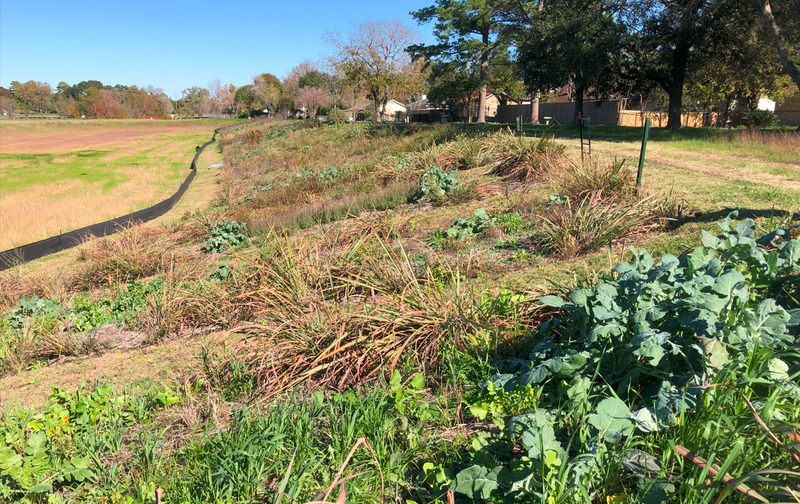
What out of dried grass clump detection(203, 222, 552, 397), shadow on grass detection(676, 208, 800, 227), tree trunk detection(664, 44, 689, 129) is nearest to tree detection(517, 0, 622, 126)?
tree trunk detection(664, 44, 689, 129)

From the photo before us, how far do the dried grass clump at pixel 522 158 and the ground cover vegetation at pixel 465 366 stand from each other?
1529 millimetres

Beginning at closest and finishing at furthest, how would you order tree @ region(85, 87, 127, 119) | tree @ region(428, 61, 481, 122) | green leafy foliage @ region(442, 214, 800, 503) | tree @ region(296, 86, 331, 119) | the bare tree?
green leafy foliage @ region(442, 214, 800, 503), tree @ region(428, 61, 481, 122), tree @ region(296, 86, 331, 119), tree @ region(85, 87, 127, 119), the bare tree

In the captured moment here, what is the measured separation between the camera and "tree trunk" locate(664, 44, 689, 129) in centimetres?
2262

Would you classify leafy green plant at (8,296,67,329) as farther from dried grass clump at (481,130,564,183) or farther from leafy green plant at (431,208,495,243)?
dried grass clump at (481,130,564,183)

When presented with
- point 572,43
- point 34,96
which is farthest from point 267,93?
point 572,43

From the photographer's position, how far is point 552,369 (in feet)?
8.31

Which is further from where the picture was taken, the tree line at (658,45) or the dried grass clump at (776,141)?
the tree line at (658,45)

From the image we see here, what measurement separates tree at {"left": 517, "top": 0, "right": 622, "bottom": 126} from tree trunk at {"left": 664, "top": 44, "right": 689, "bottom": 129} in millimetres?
2680

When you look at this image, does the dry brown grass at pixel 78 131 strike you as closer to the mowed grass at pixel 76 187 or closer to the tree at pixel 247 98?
the mowed grass at pixel 76 187

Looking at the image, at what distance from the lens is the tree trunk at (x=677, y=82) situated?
22625mm

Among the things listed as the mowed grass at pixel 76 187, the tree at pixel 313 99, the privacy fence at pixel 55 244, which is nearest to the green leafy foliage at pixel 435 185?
the privacy fence at pixel 55 244

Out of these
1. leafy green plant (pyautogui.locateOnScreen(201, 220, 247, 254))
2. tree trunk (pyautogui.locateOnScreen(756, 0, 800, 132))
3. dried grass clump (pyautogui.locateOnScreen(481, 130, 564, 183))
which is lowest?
leafy green plant (pyautogui.locateOnScreen(201, 220, 247, 254))

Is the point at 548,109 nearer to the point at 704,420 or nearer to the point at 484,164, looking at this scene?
A: the point at 484,164

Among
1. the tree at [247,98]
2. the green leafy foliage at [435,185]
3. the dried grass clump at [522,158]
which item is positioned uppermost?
the tree at [247,98]
